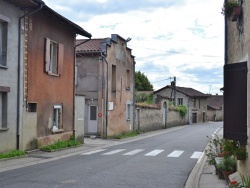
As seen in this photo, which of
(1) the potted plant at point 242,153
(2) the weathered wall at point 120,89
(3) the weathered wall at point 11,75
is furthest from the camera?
(2) the weathered wall at point 120,89

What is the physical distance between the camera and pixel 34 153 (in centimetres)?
1753

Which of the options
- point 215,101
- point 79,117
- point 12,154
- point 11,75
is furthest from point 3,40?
point 215,101

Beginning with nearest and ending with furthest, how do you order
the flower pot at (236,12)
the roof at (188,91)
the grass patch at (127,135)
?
the flower pot at (236,12) → the grass patch at (127,135) → the roof at (188,91)

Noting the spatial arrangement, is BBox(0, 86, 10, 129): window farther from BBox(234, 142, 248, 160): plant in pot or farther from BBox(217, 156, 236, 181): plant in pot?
BBox(234, 142, 248, 160): plant in pot

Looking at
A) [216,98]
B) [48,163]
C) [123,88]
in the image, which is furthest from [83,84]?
[216,98]

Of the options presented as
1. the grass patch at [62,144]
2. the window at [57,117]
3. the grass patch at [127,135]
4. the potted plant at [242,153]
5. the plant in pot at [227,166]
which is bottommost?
the grass patch at [127,135]

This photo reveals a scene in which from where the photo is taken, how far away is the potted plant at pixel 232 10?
9331 mm

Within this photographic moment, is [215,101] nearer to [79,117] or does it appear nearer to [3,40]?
[79,117]

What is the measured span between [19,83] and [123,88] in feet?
58.7

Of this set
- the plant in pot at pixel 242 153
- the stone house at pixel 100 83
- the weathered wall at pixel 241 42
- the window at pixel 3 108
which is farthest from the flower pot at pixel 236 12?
the stone house at pixel 100 83

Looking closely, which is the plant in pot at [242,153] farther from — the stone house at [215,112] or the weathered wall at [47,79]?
the stone house at [215,112]

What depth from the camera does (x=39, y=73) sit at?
61.8 ft

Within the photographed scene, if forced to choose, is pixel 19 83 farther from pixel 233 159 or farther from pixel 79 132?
pixel 233 159

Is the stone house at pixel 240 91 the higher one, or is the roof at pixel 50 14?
the roof at pixel 50 14
